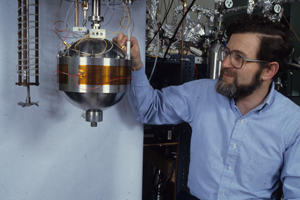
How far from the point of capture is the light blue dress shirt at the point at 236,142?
90 centimetres

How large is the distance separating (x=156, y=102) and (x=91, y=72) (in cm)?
45

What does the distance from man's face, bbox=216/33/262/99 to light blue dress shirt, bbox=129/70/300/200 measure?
7 cm

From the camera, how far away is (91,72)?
0.60m

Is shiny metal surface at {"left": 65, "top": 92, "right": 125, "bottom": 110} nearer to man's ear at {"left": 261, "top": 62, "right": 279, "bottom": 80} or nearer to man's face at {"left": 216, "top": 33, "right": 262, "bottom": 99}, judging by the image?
man's face at {"left": 216, "top": 33, "right": 262, "bottom": 99}

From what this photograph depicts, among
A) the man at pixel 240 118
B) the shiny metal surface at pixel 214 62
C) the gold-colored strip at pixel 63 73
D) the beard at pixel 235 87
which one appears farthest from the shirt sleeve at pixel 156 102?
the shiny metal surface at pixel 214 62

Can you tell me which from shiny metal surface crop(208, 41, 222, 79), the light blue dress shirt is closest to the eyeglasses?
the light blue dress shirt

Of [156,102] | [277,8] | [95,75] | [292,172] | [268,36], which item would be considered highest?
[277,8]

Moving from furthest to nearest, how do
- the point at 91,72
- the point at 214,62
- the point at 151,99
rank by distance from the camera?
the point at 214,62 → the point at 151,99 → the point at 91,72

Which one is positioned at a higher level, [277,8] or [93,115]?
[277,8]

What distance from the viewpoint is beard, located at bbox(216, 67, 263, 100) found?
1.00 m

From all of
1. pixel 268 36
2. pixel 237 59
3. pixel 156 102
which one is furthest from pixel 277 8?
pixel 156 102

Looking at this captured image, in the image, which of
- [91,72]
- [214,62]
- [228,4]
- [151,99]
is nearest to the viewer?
[91,72]

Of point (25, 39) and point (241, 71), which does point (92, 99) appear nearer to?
point (25, 39)

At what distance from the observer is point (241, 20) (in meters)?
1.16
